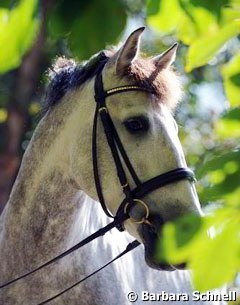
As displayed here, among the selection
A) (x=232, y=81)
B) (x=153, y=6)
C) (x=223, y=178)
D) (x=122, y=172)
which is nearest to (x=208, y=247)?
(x=223, y=178)

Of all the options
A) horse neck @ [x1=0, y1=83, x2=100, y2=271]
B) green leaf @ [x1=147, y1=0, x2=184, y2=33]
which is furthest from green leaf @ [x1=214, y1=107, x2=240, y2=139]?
horse neck @ [x1=0, y1=83, x2=100, y2=271]

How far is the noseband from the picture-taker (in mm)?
3139

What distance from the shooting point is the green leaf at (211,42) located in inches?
37.2

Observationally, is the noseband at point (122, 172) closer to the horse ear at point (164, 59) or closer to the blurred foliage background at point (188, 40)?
the horse ear at point (164, 59)

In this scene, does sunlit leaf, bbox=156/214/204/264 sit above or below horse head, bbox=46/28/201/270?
above

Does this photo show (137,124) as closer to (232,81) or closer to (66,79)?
(66,79)

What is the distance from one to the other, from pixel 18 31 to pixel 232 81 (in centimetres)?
25

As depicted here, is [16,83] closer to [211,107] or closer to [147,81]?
[211,107]

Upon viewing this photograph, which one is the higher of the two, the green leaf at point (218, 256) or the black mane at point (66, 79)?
the green leaf at point (218, 256)

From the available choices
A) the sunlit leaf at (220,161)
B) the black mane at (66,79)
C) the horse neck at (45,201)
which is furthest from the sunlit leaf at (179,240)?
the black mane at (66,79)

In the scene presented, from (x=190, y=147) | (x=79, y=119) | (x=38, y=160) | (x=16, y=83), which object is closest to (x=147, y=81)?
(x=79, y=119)

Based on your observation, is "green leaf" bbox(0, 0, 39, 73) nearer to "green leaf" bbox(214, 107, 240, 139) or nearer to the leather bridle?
"green leaf" bbox(214, 107, 240, 139)

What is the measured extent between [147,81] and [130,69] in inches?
3.3

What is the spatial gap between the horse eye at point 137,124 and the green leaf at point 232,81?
2.27m
